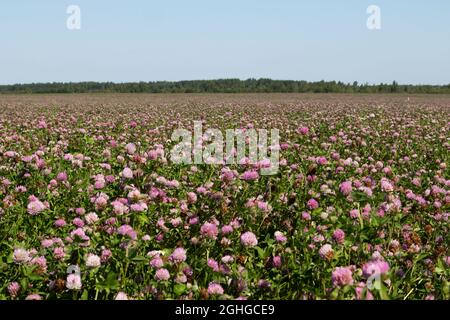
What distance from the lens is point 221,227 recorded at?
3.97 metres

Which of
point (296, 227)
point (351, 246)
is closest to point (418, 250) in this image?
point (351, 246)

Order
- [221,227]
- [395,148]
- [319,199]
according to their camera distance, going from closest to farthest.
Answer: [221,227]
[319,199]
[395,148]

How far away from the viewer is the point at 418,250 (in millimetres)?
3449

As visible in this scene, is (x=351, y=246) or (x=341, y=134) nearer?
(x=351, y=246)

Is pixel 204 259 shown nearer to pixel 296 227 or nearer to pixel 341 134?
pixel 296 227

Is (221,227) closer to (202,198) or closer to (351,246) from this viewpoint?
(202,198)

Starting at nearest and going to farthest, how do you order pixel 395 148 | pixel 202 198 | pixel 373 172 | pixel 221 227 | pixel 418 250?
pixel 418 250, pixel 221 227, pixel 202 198, pixel 373 172, pixel 395 148

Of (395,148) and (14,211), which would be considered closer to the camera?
(14,211)

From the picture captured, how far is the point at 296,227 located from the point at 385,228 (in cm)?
72

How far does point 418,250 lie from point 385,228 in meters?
0.63

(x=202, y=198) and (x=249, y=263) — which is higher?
(x=202, y=198)
